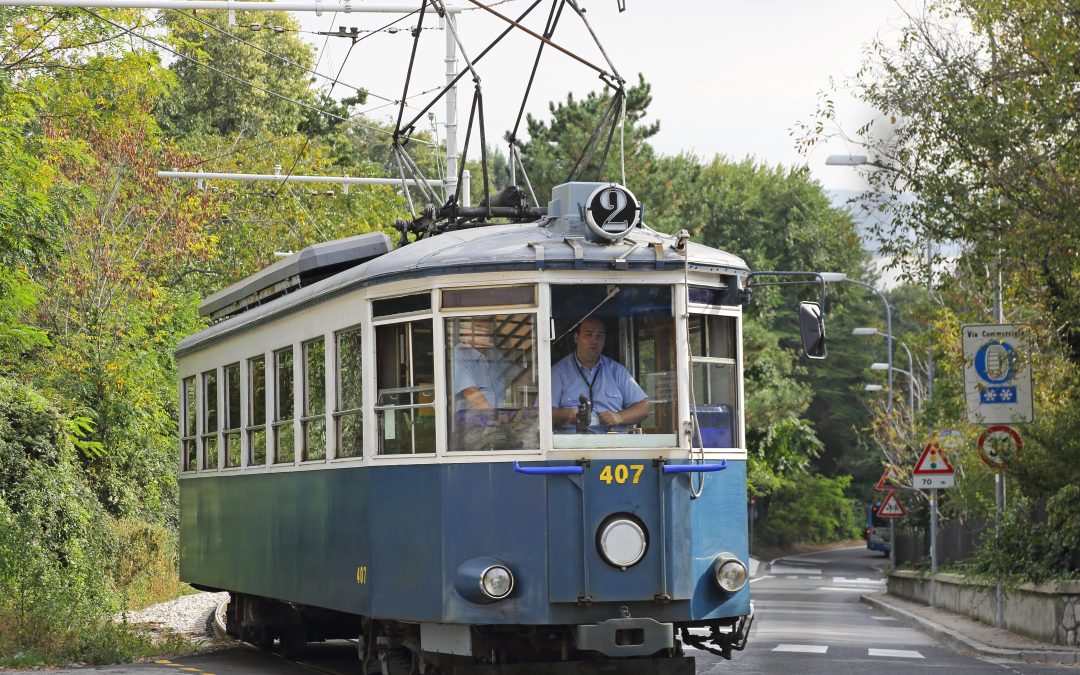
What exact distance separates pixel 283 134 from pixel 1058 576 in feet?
124

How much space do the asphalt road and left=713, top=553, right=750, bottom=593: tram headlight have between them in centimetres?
487

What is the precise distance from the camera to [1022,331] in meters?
18.9

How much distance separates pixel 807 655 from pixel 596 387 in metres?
8.31

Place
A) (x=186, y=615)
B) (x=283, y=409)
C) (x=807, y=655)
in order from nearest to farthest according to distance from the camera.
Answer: (x=283, y=409)
(x=807, y=655)
(x=186, y=615)

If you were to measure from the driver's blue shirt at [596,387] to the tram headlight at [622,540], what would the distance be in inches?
23.0

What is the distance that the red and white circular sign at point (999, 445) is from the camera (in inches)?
744

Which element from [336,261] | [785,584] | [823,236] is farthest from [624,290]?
[823,236]

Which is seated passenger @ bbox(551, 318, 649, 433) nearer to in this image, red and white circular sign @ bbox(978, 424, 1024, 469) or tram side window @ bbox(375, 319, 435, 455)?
tram side window @ bbox(375, 319, 435, 455)

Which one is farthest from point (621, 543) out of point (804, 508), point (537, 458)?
point (804, 508)

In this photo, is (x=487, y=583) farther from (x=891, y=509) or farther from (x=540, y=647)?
(x=891, y=509)

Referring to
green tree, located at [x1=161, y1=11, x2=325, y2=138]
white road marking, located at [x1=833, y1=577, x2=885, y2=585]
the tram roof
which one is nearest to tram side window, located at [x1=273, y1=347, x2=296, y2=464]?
the tram roof

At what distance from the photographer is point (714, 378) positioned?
10844 millimetres

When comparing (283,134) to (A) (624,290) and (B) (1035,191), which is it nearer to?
(B) (1035,191)

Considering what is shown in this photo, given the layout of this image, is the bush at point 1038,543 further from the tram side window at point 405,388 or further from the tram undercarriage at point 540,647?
the tram side window at point 405,388
